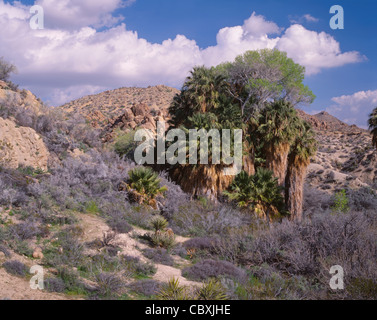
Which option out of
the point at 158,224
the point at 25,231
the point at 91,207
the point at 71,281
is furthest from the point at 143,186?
the point at 71,281

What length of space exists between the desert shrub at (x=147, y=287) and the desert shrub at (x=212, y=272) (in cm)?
152

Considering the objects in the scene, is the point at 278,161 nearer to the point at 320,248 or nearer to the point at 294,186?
the point at 294,186

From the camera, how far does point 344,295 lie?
8.05m

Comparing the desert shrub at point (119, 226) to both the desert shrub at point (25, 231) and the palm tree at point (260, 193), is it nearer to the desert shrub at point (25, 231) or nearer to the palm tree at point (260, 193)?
the desert shrub at point (25, 231)

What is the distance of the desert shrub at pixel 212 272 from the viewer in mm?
9773

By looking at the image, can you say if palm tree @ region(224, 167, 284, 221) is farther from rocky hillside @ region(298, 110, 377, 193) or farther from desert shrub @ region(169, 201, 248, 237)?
rocky hillside @ region(298, 110, 377, 193)

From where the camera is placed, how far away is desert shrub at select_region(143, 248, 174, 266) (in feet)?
36.5

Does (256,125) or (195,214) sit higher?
Answer: (256,125)

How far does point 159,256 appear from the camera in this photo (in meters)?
11.3

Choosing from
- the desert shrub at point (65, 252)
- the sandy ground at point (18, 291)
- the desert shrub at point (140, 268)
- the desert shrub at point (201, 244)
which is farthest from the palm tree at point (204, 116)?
the sandy ground at point (18, 291)

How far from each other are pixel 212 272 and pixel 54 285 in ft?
14.7
